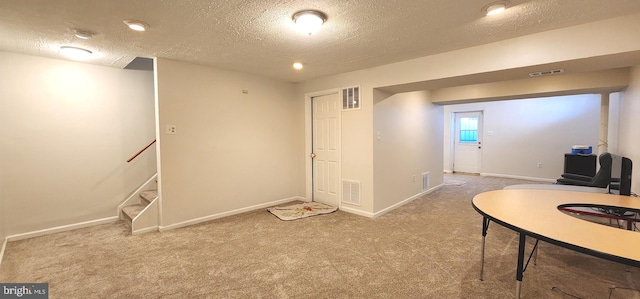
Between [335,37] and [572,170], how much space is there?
5628 mm

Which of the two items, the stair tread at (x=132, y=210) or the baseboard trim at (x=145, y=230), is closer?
the baseboard trim at (x=145, y=230)

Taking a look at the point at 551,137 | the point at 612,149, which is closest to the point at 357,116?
the point at 612,149

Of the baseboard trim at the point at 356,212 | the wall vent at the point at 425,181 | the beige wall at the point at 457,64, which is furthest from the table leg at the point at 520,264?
the wall vent at the point at 425,181

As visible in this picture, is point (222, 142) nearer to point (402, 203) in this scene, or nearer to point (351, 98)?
point (351, 98)

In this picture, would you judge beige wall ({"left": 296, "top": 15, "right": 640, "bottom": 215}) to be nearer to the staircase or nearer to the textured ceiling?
the textured ceiling

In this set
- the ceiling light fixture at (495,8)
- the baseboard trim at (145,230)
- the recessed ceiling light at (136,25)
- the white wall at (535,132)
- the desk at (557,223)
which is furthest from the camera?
the white wall at (535,132)

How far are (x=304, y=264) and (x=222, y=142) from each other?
2365 mm

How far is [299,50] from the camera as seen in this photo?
10.5 ft

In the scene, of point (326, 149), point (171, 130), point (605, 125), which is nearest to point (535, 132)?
point (605, 125)

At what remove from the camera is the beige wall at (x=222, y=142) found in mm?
3678

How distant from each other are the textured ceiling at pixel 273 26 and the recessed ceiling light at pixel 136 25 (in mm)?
60

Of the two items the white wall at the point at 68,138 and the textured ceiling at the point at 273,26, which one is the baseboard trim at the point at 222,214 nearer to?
the white wall at the point at 68,138

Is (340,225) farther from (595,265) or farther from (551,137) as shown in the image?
(551,137)

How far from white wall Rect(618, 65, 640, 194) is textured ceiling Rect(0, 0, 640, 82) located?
62.4 inches
